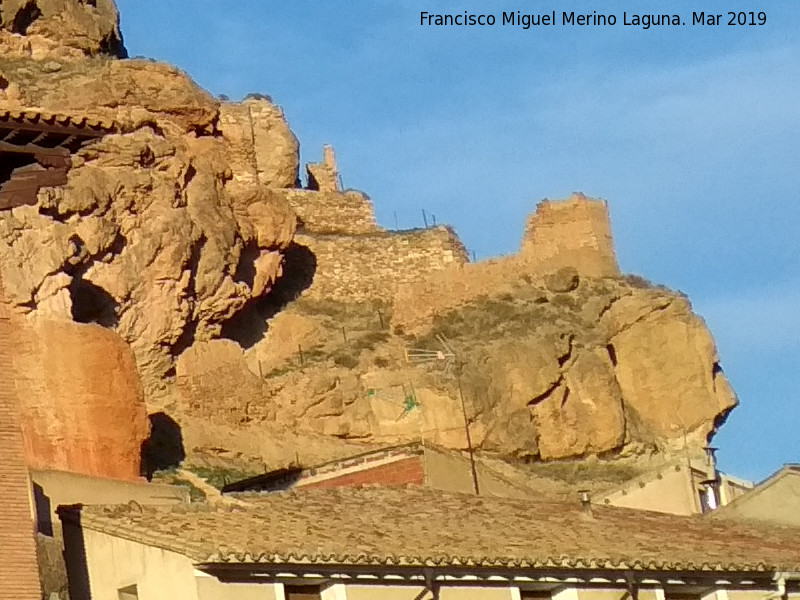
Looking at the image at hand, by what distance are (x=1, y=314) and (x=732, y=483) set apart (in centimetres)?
2170

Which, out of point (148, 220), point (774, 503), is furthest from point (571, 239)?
point (774, 503)

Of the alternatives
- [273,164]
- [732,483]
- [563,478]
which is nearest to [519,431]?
[563,478]

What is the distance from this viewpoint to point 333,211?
78000 millimetres

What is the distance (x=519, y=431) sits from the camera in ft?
214

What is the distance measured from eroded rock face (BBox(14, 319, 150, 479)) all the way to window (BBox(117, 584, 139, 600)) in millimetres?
14369

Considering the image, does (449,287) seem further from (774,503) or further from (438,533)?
(438,533)

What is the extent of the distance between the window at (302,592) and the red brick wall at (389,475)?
1348 cm

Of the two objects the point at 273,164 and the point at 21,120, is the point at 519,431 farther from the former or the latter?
the point at 21,120

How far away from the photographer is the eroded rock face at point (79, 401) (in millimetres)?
39500

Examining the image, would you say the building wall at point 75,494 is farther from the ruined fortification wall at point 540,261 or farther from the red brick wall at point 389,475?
the ruined fortification wall at point 540,261

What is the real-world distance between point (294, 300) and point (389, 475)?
34954mm

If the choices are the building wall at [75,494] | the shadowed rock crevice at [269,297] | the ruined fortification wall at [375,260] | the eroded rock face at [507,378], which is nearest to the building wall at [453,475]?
the building wall at [75,494]

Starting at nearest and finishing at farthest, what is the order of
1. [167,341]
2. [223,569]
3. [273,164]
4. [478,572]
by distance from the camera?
[223,569]
[478,572]
[167,341]
[273,164]

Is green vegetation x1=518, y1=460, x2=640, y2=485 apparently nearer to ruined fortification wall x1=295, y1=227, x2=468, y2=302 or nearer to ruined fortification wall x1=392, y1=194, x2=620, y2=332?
ruined fortification wall x1=392, y1=194, x2=620, y2=332
